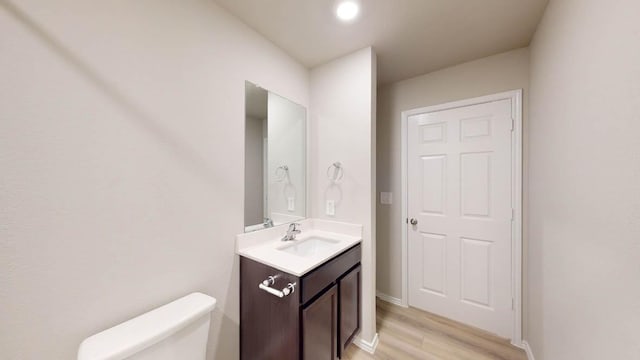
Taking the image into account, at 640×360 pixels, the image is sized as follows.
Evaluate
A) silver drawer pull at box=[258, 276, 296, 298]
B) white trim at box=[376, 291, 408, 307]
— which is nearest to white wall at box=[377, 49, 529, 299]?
white trim at box=[376, 291, 408, 307]

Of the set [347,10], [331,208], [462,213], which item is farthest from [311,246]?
[347,10]

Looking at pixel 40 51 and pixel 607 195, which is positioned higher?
pixel 40 51

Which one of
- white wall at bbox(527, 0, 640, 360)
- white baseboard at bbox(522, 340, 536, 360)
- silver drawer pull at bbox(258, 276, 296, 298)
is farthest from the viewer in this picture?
white baseboard at bbox(522, 340, 536, 360)

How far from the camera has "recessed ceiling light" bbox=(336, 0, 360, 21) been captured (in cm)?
131

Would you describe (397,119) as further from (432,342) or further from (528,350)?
(528,350)

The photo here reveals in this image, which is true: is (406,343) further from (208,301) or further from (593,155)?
(593,155)

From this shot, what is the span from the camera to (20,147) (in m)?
0.73

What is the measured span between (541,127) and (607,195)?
2.96 feet

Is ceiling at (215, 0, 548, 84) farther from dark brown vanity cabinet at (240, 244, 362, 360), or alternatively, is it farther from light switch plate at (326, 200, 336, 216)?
dark brown vanity cabinet at (240, 244, 362, 360)

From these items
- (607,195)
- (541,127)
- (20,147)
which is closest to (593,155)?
(607,195)

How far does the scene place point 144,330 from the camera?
2.85 feet

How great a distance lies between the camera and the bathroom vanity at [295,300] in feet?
3.71

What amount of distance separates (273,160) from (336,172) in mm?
551

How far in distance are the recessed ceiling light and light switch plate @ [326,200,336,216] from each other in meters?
1.36
